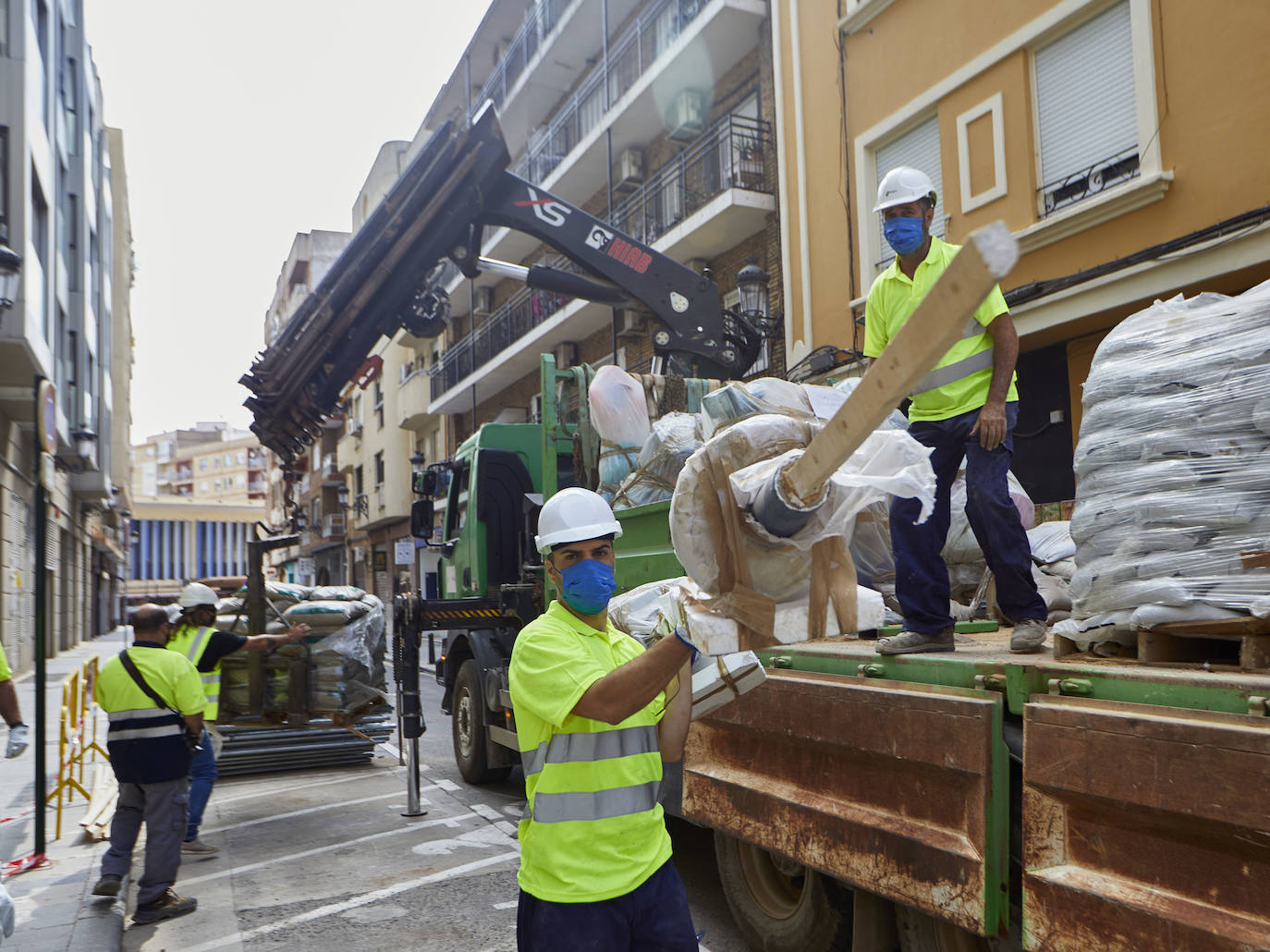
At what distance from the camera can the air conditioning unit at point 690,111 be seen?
17609 millimetres

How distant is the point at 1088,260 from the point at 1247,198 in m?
1.49

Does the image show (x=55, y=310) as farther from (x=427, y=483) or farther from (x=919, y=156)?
(x=919, y=156)

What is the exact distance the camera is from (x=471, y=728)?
861 cm

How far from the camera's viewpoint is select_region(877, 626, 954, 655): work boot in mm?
3592

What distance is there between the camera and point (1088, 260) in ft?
31.6

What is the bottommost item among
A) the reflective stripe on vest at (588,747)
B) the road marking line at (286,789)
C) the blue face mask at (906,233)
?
the road marking line at (286,789)

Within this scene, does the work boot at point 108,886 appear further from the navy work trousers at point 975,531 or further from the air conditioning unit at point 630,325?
the air conditioning unit at point 630,325

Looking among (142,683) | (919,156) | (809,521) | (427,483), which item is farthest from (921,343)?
(919,156)

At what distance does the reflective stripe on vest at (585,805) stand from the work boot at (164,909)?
3.70 metres

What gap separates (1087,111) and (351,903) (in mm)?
9098

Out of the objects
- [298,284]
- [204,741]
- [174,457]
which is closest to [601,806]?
[204,741]

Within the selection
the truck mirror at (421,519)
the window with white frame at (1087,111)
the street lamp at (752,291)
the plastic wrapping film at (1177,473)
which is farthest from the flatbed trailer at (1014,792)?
the street lamp at (752,291)

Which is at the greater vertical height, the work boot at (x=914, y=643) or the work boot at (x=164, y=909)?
the work boot at (x=914, y=643)

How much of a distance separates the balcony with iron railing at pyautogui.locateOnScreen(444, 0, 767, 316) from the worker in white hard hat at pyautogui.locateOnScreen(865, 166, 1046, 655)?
42.3ft
